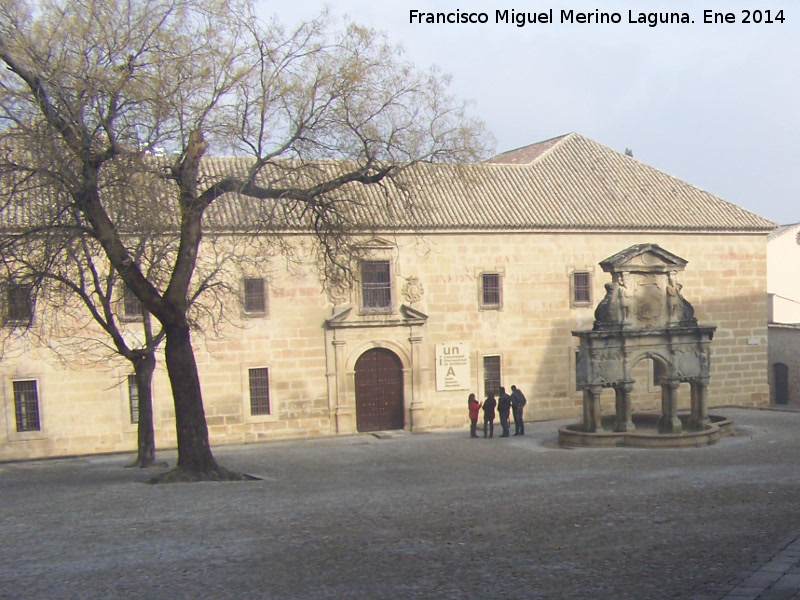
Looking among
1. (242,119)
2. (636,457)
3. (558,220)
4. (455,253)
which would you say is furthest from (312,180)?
(558,220)

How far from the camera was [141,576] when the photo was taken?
352 inches

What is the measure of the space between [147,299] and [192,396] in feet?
6.02

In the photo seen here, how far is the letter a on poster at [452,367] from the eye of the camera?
89.0 ft

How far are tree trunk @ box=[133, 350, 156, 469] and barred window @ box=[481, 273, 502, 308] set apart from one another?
35.9ft

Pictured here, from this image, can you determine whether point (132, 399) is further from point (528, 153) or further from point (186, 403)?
point (528, 153)

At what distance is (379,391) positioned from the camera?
26.9m

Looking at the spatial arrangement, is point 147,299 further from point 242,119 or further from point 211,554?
point 211,554

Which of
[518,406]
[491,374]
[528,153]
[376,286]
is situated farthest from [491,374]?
[528,153]

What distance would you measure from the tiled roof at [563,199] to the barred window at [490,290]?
56.0 inches

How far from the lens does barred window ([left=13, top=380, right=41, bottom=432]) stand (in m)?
23.6

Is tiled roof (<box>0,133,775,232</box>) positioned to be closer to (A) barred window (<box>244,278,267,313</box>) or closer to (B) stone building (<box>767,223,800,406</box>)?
(A) barred window (<box>244,278,267,313</box>)

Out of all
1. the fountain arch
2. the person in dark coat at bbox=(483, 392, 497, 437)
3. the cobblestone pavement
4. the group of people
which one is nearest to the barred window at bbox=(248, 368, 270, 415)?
the group of people

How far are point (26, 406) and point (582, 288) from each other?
51.8 feet

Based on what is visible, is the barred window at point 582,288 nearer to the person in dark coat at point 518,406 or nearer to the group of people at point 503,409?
the person in dark coat at point 518,406
